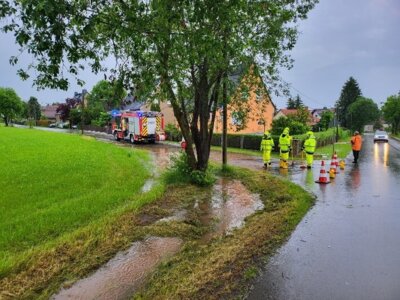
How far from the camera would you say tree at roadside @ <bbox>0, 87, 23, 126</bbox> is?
271 feet

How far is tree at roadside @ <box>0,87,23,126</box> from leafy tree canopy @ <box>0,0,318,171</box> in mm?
78268

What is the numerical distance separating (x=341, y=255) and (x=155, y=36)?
4.95 metres

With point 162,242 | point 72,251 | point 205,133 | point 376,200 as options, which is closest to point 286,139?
point 205,133

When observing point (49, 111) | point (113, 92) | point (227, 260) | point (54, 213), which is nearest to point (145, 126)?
point (113, 92)

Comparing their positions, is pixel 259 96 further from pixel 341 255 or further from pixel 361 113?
pixel 361 113

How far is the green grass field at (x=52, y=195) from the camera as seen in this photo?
7090 millimetres

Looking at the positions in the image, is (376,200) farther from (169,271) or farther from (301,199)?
(169,271)

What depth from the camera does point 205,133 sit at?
14.7 meters

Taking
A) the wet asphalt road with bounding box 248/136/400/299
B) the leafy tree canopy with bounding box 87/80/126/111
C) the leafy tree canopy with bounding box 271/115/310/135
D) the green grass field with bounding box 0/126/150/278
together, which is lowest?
the wet asphalt road with bounding box 248/136/400/299

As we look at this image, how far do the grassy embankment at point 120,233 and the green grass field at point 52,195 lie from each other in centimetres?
2

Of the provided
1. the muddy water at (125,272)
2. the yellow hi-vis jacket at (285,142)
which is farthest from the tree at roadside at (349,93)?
the muddy water at (125,272)

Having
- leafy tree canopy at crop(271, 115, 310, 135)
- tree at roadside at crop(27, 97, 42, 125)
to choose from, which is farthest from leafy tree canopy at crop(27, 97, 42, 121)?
leafy tree canopy at crop(271, 115, 310, 135)

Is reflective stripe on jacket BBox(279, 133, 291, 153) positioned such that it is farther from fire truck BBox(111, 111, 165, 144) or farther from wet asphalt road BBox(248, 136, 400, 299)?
fire truck BBox(111, 111, 165, 144)

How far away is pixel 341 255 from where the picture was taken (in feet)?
21.2
